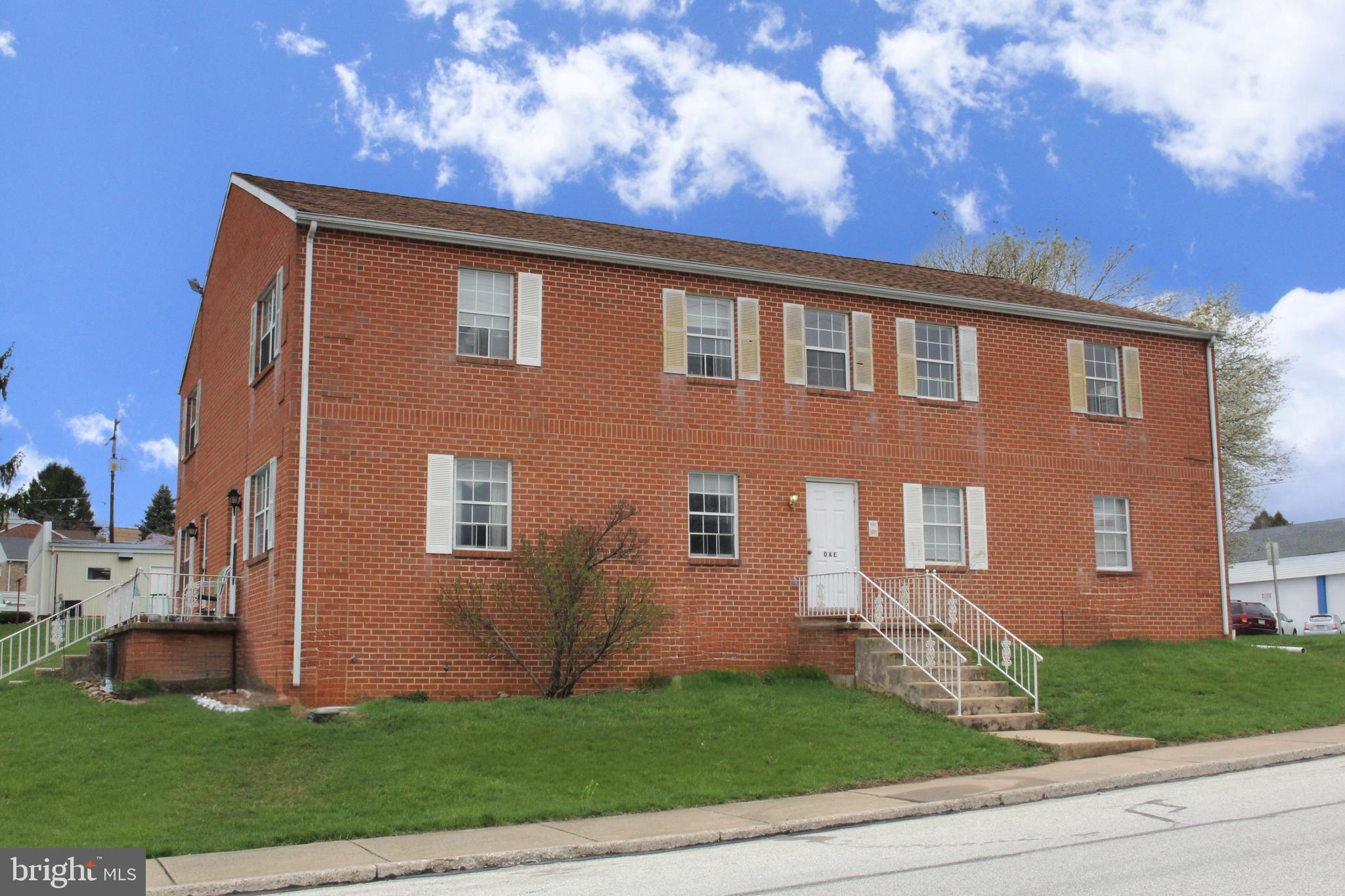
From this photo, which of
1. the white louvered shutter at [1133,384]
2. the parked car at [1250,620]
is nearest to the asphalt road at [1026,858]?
the white louvered shutter at [1133,384]

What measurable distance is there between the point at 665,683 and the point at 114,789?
8100mm

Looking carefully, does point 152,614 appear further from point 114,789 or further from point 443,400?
point 114,789

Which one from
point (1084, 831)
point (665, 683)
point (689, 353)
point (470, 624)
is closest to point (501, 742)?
point (470, 624)

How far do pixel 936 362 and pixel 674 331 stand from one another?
4889mm

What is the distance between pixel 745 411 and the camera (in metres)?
19.7

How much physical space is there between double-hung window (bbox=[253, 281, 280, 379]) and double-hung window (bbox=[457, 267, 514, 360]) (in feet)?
8.92

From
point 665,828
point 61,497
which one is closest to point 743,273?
point 665,828

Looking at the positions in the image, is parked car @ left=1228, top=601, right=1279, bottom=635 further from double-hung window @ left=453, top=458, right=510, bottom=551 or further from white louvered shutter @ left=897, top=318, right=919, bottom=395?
double-hung window @ left=453, top=458, right=510, bottom=551

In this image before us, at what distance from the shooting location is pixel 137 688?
17.5m

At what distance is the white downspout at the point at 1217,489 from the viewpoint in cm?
2308

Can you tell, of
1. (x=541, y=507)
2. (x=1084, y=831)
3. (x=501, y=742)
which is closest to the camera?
(x=1084, y=831)

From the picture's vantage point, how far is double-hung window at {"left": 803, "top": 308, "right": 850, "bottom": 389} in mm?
20406

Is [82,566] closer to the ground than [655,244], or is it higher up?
closer to the ground

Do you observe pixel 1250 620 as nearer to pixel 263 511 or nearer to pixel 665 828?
pixel 263 511
